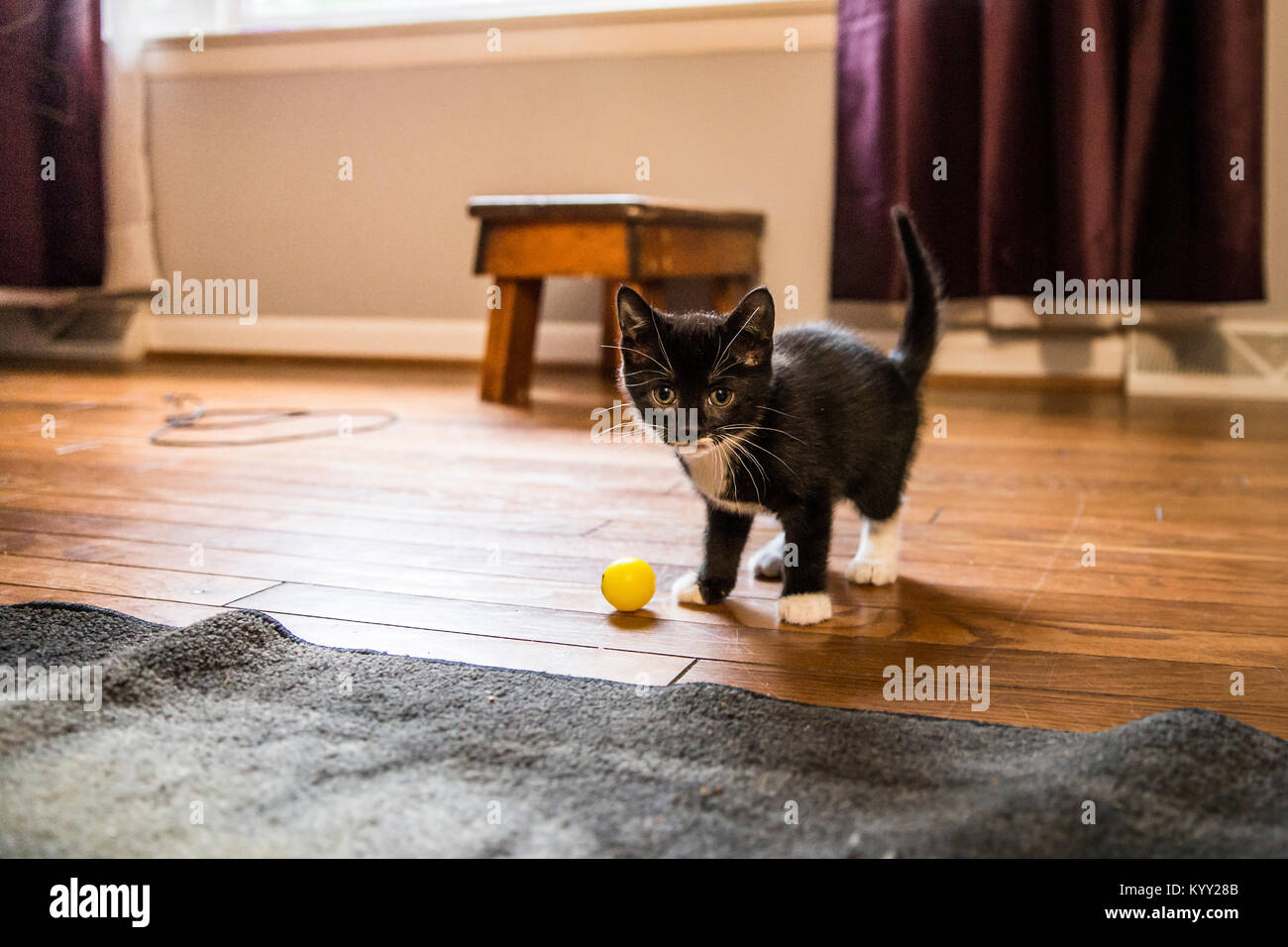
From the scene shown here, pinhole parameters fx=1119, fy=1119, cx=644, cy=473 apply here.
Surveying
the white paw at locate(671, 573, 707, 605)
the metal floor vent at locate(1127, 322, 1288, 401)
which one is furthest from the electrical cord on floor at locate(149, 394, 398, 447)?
the metal floor vent at locate(1127, 322, 1288, 401)

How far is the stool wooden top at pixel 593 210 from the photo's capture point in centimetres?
273

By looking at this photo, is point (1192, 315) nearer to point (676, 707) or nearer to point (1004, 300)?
point (1004, 300)

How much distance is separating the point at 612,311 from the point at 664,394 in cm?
202

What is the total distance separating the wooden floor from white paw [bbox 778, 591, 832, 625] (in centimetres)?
2

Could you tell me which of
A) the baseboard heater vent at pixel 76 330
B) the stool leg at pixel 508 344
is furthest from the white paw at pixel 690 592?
the baseboard heater vent at pixel 76 330

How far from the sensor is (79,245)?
375cm

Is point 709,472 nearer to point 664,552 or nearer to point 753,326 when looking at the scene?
point 753,326

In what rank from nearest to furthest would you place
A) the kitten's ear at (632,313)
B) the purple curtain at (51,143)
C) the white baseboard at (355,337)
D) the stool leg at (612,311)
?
the kitten's ear at (632,313) → the stool leg at (612,311) → the purple curtain at (51,143) → the white baseboard at (355,337)

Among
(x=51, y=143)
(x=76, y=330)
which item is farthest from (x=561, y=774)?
(x=76, y=330)

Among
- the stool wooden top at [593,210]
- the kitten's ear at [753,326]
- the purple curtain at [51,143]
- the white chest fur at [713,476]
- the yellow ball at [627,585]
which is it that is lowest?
the yellow ball at [627,585]

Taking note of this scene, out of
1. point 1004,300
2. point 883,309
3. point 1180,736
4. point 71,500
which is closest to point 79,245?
point 71,500

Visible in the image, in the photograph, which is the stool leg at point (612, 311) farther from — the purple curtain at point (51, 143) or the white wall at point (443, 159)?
the purple curtain at point (51, 143)

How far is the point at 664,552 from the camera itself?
160 cm

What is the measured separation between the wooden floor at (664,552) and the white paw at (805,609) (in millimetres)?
23
